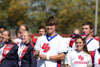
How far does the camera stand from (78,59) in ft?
17.1

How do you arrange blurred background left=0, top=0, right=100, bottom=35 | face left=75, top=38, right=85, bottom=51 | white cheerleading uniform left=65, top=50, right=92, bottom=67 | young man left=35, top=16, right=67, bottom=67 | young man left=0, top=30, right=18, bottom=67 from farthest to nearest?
blurred background left=0, top=0, right=100, bottom=35, young man left=0, top=30, right=18, bottom=67, face left=75, top=38, right=85, bottom=51, white cheerleading uniform left=65, top=50, right=92, bottom=67, young man left=35, top=16, right=67, bottom=67

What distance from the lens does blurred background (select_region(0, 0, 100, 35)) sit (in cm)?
3672

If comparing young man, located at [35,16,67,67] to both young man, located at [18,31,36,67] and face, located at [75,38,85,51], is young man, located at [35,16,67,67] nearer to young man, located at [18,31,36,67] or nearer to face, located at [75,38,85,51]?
face, located at [75,38,85,51]

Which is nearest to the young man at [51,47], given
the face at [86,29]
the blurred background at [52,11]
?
the face at [86,29]

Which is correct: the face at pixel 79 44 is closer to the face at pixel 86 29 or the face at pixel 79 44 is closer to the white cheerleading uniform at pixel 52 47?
the white cheerleading uniform at pixel 52 47

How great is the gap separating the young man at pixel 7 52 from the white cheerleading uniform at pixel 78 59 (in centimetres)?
152

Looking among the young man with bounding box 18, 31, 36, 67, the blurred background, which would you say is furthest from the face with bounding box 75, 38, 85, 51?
the blurred background

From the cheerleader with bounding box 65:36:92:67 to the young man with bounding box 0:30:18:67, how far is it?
1514 mm

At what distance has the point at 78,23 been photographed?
1457 inches

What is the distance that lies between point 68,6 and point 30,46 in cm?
3047

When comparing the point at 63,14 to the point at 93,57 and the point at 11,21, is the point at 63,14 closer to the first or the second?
the point at 11,21

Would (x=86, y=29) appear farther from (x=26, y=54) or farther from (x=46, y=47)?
(x=26, y=54)

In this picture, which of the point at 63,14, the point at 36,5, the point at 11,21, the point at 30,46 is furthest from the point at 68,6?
the point at 30,46

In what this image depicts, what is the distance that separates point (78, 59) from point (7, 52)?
5.86 feet
